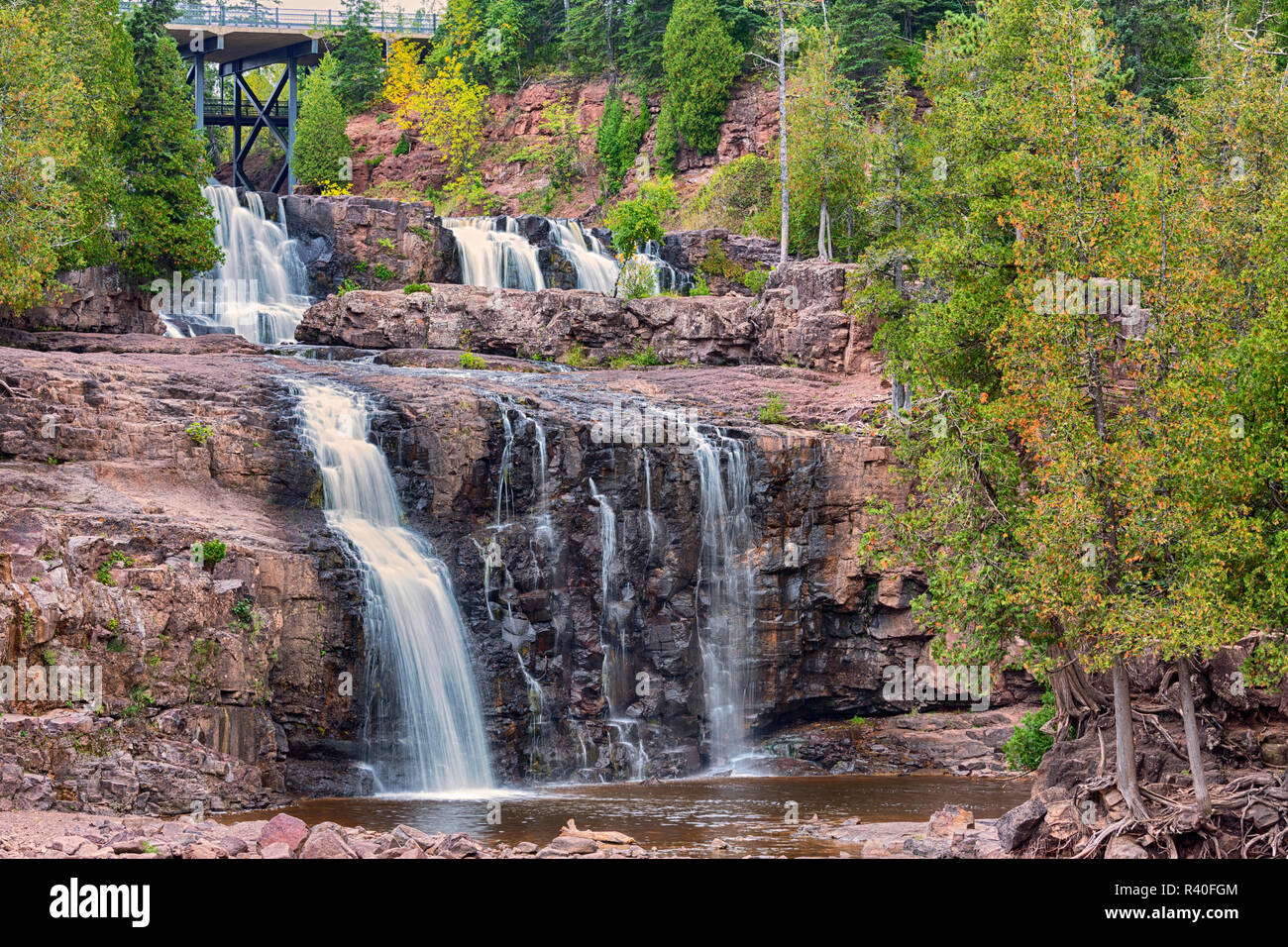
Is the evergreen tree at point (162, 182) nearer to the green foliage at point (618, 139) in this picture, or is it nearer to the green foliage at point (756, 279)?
the green foliage at point (756, 279)

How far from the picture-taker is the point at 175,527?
2564 centimetres

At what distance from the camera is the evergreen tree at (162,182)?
41312 mm

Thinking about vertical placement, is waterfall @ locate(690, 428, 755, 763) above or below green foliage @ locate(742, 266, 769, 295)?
below

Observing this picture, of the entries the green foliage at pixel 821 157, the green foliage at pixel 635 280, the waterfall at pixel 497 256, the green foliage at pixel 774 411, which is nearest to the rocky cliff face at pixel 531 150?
the green foliage at pixel 821 157

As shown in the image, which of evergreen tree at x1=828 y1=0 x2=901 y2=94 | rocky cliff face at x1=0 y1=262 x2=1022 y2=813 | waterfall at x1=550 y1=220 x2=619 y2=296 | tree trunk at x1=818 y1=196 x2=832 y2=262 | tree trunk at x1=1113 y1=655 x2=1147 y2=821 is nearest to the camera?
tree trunk at x1=1113 y1=655 x2=1147 y2=821

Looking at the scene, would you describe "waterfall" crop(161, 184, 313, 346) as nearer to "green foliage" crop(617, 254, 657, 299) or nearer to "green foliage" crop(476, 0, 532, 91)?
"green foliage" crop(617, 254, 657, 299)

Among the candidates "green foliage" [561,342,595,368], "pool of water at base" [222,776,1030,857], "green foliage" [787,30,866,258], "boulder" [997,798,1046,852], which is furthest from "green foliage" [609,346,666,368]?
"boulder" [997,798,1046,852]

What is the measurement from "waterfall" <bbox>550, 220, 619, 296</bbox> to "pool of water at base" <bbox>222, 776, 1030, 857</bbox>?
24518 mm

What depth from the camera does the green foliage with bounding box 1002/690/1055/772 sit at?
27491mm

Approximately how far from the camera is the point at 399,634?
28219mm

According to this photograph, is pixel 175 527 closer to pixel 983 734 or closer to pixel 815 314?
pixel 983 734

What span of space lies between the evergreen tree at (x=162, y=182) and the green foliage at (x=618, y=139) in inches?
1174

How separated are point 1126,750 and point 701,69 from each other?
176 ft

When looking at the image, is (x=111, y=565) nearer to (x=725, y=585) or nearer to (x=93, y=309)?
(x=725, y=585)
